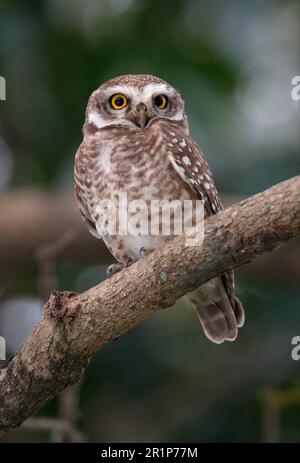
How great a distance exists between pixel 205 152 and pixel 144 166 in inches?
78.6

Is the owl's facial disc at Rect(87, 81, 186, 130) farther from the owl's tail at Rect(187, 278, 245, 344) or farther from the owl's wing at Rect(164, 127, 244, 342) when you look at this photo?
the owl's tail at Rect(187, 278, 245, 344)

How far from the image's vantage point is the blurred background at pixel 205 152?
6.94m

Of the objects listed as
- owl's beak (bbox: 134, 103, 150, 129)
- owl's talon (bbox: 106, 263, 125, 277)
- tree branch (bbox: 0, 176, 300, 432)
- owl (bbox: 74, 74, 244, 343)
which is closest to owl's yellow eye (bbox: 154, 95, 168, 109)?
owl (bbox: 74, 74, 244, 343)

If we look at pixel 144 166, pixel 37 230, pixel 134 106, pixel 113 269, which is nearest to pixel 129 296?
pixel 113 269

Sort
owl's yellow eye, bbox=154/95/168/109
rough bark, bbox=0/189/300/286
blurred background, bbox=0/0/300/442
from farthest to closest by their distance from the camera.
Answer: rough bark, bbox=0/189/300/286, blurred background, bbox=0/0/300/442, owl's yellow eye, bbox=154/95/168/109

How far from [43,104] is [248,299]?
2231mm

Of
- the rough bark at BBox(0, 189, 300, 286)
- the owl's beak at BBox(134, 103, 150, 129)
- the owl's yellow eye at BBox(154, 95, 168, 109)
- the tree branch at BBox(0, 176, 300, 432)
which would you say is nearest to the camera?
the tree branch at BBox(0, 176, 300, 432)

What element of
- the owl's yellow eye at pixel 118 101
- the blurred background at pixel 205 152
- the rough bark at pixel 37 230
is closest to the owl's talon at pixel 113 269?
the owl's yellow eye at pixel 118 101

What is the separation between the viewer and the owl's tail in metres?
5.30

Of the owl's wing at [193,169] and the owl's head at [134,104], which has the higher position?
the owl's head at [134,104]

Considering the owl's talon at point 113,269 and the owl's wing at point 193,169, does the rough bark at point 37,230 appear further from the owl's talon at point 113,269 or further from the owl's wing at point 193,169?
the owl's talon at point 113,269

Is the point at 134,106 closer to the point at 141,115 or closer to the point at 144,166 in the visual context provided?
the point at 141,115
